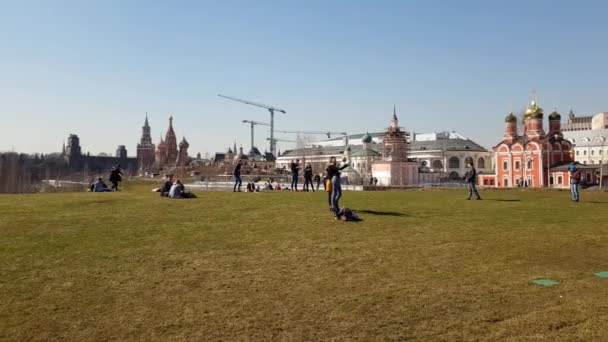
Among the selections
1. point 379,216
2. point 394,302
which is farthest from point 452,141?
point 394,302

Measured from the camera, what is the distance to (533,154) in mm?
81750

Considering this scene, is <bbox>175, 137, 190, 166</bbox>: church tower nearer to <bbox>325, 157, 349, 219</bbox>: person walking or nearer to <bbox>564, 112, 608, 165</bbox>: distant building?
<bbox>564, 112, 608, 165</bbox>: distant building

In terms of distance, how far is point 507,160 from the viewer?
284 ft

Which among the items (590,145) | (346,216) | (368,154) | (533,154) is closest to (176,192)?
(346,216)

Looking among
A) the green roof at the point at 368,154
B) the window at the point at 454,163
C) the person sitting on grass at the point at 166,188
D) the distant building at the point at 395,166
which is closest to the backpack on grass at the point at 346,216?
the person sitting on grass at the point at 166,188

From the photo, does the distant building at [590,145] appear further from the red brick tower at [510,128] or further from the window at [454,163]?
the red brick tower at [510,128]

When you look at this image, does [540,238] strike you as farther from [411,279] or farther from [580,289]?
[411,279]

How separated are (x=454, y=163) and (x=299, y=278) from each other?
141 meters

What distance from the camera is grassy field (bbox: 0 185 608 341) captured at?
6883 mm

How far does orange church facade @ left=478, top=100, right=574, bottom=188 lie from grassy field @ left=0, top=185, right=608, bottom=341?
71.0 meters

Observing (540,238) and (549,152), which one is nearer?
(540,238)

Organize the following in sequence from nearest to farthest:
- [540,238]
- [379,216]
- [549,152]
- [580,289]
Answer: [580,289], [540,238], [379,216], [549,152]

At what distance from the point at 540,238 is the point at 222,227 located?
29.4ft

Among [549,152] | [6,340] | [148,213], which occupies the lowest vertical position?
[6,340]
